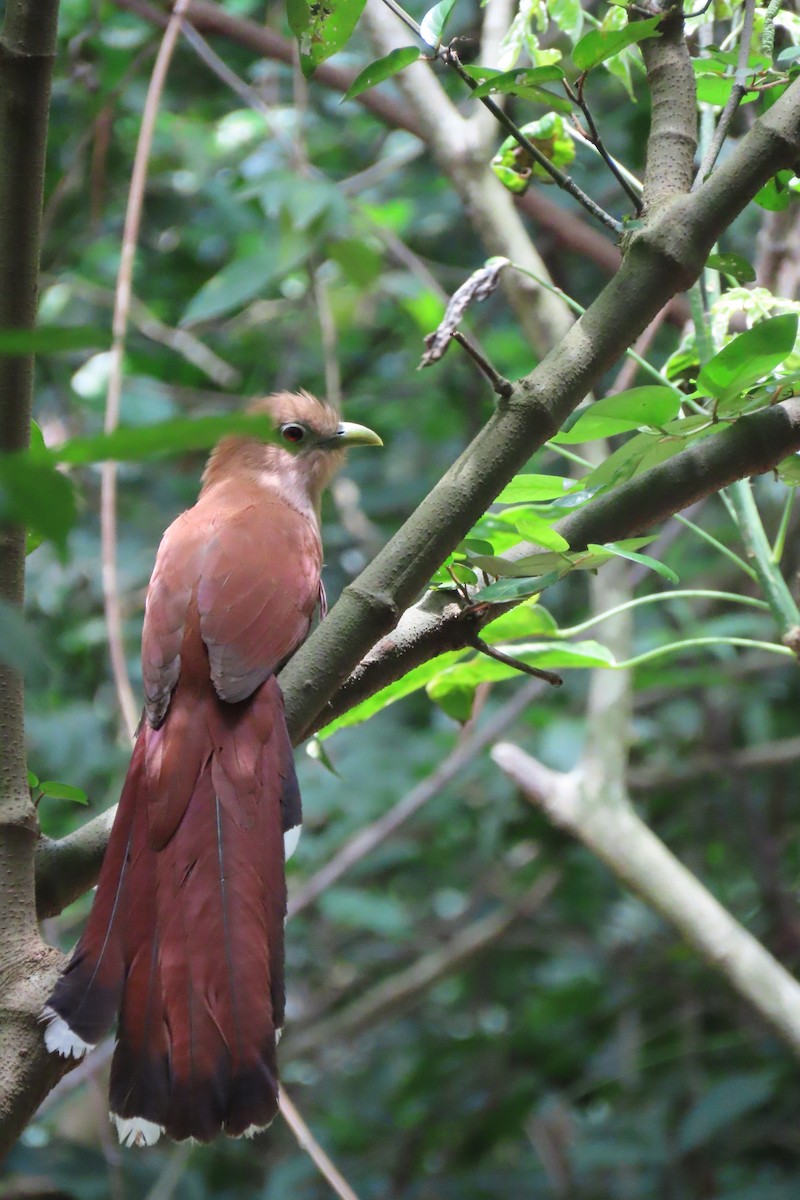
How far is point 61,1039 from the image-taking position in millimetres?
1139

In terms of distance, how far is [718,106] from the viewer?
5.92 ft

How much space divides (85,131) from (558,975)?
10.5 ft

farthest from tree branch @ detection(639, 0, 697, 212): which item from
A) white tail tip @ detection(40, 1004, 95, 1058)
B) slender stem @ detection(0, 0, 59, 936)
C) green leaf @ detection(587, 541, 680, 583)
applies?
white tail tip @ detection(40, 1004, 95, 1058)

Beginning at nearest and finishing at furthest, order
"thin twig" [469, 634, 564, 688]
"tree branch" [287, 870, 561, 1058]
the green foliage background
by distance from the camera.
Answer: "thin twig" [469, 634, 564, 688] → the green foliage background → "tree branch" [287, 870, 561, 1058]

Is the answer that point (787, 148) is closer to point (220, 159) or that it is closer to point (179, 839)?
point (179, 839)

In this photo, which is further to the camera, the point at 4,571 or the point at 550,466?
the point at 550,466

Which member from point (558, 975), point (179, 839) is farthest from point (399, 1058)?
point (179, 839)

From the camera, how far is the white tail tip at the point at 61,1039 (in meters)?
1.12

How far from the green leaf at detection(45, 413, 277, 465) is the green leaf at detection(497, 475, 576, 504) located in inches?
34.0

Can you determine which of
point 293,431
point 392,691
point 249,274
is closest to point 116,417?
point 293,431

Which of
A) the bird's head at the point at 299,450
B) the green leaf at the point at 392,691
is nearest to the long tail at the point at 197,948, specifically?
the green leaf at the point at 392,691

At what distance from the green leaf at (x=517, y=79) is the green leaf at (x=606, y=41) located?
4 cm

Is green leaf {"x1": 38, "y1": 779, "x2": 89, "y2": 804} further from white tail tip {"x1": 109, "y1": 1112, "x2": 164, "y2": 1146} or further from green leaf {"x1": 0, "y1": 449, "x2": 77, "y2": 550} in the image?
green leaf {"x1": 0, "y1": 449, "x2": 77, "y2": 550}

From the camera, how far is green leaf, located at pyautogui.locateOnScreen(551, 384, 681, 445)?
4.06 feet
